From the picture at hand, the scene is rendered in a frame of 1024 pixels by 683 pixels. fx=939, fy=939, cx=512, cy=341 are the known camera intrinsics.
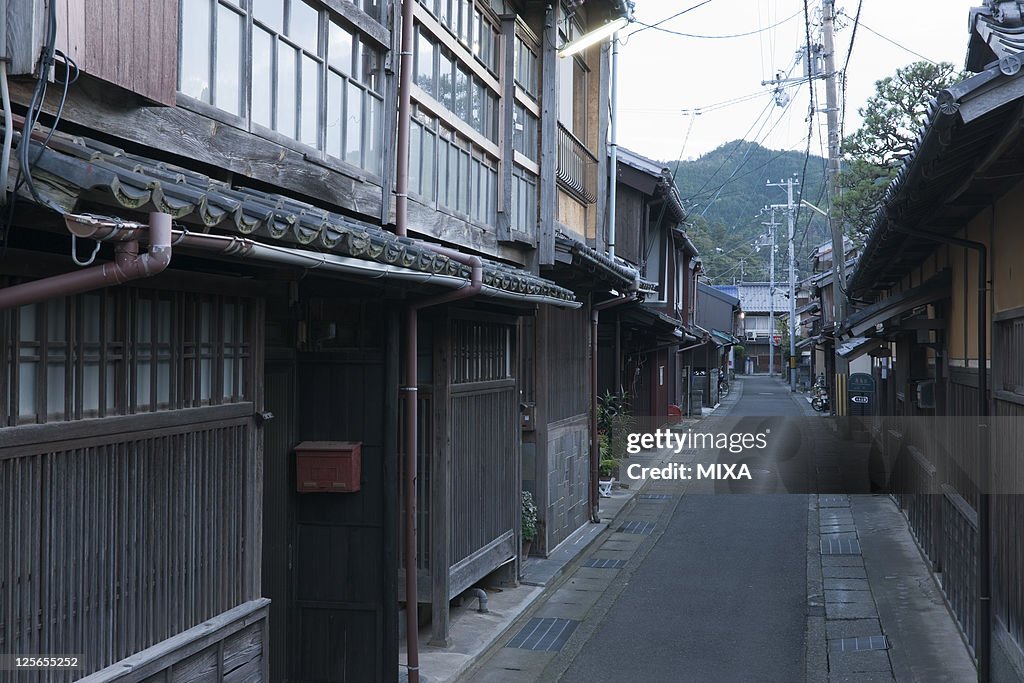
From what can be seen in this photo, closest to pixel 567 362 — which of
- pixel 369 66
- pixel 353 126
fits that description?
pixel 369 66

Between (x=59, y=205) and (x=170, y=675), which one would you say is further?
(x=170, y=675)

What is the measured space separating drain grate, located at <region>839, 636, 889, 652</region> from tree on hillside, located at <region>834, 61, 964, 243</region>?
1060cm

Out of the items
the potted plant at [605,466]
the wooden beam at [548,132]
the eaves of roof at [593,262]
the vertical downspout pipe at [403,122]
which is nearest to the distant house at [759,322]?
the potted plant at [605,466]

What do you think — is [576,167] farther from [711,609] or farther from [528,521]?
[711,609]

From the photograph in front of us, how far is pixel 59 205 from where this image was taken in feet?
12.5

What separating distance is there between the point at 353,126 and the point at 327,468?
3.20 meters

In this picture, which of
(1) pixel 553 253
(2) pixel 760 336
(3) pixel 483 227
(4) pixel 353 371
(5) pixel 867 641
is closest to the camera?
(4) pixel 353 371

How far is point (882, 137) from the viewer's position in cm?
2020

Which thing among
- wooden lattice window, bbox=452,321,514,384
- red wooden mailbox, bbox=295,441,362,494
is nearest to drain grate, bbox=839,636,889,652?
wooden lattice window, bbox=452,321,514,384

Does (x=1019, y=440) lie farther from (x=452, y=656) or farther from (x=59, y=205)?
(x=59, y=205)

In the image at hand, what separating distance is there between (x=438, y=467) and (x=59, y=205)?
7235 millimetres

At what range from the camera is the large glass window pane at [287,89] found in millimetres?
7375

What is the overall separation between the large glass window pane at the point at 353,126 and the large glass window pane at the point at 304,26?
2.37ft

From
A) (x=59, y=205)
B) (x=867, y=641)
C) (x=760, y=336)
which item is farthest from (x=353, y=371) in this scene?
(x=760, y=336)
